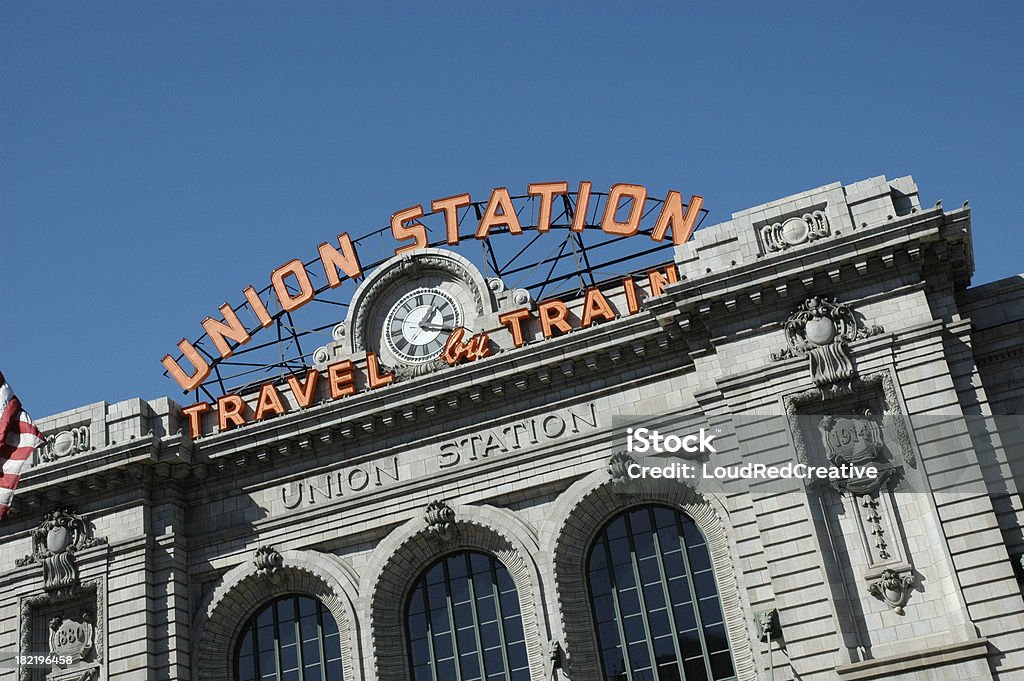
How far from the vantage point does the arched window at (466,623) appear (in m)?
39.1

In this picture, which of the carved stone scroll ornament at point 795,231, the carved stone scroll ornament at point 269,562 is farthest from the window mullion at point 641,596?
the carved stone scroll ornament at point 269,562

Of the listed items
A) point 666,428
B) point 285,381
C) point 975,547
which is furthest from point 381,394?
point 975,547

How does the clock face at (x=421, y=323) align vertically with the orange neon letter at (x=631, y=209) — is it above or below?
below

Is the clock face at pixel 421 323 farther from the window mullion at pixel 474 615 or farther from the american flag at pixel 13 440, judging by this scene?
the american flag at pixel 13 440

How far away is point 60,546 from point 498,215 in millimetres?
20228

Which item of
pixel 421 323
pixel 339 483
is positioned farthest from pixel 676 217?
pixel 339 483

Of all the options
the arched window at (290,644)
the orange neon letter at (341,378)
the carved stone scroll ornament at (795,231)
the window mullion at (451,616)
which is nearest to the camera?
the carved stone scroll ornament at (795,231)

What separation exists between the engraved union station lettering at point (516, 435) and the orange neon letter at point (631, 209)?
9.88m

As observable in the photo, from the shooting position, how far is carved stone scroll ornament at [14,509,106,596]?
4097cm

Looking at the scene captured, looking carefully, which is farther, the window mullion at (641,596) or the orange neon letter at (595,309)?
the orange neon letter at (595,309)

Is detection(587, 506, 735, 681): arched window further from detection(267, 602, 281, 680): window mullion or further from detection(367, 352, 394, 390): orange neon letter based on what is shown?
detection(267, 602, 281, 680): window mullion

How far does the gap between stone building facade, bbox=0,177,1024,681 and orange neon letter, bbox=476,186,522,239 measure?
3391mm

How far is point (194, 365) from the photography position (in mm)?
49125

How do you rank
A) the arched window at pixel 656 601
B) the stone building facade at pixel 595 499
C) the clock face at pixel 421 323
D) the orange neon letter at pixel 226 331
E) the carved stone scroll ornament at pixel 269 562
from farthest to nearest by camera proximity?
the orange neon letter at pixel 226 331 < the clock face at pixel 421 323 < the carved stone scroll ornament at pixel 269 562 < the arched window at pixel 656 601 < the stone building facade at pixel 595 499
